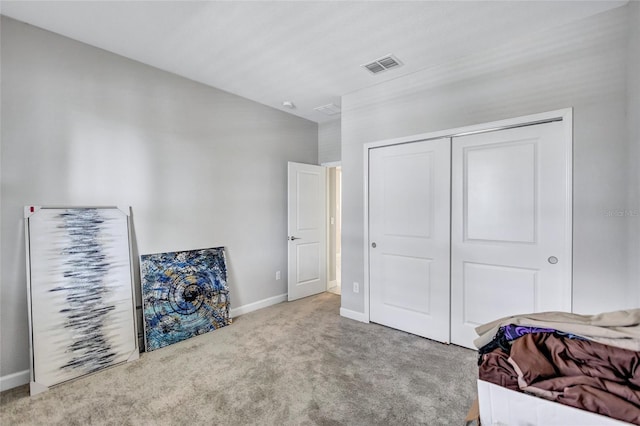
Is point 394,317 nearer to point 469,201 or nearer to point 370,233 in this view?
point 370,233

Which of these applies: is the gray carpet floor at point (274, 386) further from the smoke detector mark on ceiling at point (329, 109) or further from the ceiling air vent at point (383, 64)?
the smoke detector mark on ceiling at point (329, 109)

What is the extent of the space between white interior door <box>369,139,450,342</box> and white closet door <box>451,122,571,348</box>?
0.12 m

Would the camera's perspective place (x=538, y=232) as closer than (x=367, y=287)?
Yes

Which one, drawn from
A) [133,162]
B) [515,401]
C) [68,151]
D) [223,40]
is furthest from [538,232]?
[68,151]

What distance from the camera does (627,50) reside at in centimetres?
196

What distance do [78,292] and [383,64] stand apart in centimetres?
328

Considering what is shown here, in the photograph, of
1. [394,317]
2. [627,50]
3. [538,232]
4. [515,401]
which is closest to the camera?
[515,401]

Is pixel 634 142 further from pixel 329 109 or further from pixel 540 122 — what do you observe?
pixel 329 109

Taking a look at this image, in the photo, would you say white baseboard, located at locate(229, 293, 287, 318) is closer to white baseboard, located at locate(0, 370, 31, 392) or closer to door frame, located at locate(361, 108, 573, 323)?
white baseboard, located at locate(0, 370, 31, 392)

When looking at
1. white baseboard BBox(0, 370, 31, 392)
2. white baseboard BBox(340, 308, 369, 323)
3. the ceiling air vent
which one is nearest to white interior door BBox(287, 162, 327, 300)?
white baseboard BBox(340, 308, 369, 323)

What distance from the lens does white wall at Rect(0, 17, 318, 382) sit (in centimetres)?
212

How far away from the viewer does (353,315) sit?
3398mm

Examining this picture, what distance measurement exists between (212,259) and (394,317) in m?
2.12

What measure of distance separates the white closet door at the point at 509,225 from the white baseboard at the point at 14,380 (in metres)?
3.50
